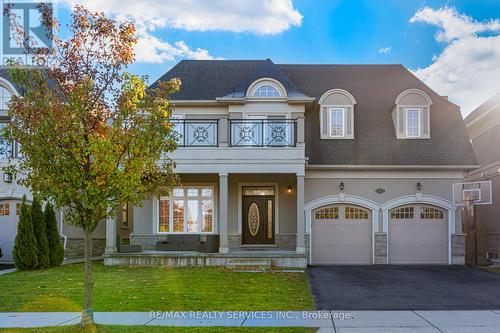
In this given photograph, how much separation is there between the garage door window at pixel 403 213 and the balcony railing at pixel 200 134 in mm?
7004

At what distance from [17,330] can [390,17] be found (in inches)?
533

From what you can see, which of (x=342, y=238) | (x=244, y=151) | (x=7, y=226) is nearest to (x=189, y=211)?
(x=244, y=151)

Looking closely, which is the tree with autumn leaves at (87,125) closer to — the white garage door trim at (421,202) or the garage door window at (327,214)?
the garage door window at (327,214)

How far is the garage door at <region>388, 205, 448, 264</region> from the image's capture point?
1897 centimetres

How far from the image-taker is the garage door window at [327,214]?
19219mm

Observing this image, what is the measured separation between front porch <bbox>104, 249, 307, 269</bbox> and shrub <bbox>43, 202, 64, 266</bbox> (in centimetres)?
150

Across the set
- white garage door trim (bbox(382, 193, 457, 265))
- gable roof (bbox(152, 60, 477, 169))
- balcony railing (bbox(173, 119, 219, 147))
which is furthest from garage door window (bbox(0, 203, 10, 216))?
white garage door trim (bbox(382, 193, 457, 265))

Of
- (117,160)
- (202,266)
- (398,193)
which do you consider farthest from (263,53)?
(117,160)

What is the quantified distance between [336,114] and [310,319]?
40.4 feet

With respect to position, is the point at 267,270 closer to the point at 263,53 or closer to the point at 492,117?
the point at 263,53

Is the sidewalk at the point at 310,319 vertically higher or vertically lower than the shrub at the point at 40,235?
lower

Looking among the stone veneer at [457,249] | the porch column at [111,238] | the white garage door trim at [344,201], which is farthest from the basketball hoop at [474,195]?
the porch column at [111,238]

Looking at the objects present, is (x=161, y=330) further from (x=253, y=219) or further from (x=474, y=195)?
(x=474, y=195)

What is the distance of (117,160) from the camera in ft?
24.9
